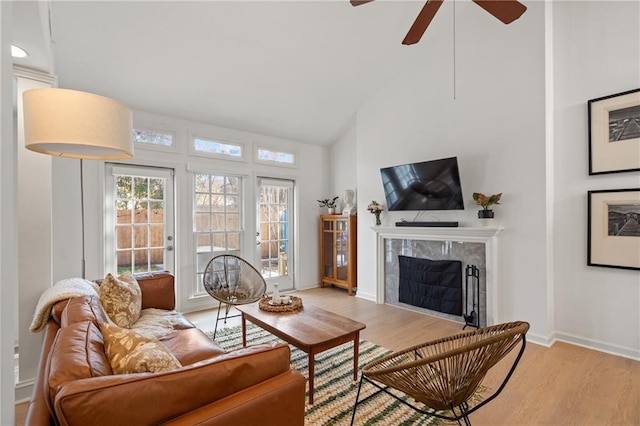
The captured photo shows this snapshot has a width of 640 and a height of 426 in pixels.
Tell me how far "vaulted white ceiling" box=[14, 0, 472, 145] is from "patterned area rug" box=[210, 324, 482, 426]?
291 cm

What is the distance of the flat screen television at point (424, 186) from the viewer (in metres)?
3.67

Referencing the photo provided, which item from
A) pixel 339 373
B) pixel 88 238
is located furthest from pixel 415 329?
pixel 88 238

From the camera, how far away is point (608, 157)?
9.57 ft

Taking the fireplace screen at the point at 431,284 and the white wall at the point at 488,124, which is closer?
the white wall at the point at 488,124

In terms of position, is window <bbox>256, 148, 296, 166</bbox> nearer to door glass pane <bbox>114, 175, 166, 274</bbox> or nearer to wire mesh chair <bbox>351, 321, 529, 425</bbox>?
door glass pane <bbox>114, 175, 166, 274</bbox>

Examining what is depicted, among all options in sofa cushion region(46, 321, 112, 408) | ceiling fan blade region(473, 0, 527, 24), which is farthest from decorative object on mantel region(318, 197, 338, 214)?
sofa cushion region(46, 321, 112, 408)

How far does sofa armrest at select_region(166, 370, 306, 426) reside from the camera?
0.99 meters

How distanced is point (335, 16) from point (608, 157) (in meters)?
3.03

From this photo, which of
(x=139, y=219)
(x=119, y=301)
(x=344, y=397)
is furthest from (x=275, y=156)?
(x=344, y=397)

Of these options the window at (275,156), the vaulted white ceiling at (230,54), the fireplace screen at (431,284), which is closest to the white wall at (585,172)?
the fireplace screen at (431,284)

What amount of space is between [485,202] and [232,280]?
3.05 m

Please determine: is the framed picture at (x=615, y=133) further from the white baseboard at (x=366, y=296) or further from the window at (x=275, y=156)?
the window at (x=275, y=156)

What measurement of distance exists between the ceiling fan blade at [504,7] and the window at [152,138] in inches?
144

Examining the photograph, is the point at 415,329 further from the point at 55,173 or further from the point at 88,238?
the point at 55,173
